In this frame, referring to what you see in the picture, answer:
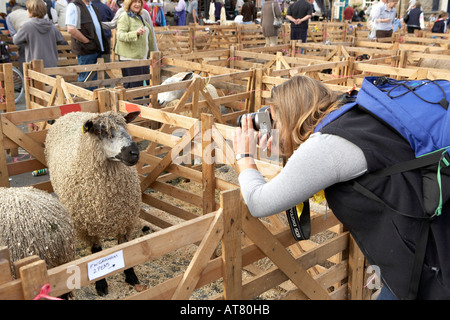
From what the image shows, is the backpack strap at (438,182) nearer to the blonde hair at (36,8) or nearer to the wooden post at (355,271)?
the wooden post at (355,271)

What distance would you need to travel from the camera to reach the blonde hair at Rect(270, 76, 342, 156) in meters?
1.80

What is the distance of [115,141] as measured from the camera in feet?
11.0

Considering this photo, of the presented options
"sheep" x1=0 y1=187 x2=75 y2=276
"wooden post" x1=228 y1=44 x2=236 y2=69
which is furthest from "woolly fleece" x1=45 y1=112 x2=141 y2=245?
"wooden post" x1=228 y1=44 x2=236 y2=69

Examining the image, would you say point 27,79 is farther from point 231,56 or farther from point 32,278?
point 32,278

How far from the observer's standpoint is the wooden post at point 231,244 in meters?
2.12

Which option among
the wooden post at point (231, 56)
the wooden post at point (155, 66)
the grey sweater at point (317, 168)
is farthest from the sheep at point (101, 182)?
the wooden post at point (231, 56)

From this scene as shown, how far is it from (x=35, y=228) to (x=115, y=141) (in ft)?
2.88

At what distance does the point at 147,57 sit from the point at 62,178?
447cm

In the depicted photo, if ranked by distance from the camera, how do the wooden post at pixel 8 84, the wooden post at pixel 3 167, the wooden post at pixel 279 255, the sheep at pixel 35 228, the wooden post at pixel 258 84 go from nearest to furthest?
the wooden post at pixel 279 255
the sheep at pixel 35 228
the wooden post at pixel 3 167
the wooden post at pixel 258 84
the wooden post at pixel 8 84

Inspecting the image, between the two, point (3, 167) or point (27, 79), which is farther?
point (27, 79)

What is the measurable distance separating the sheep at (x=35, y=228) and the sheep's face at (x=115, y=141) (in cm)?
57

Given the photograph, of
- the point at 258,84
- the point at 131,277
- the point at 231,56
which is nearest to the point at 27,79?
the point at 258,84
